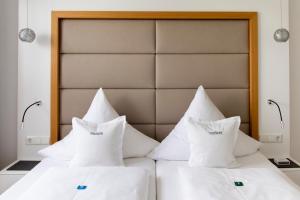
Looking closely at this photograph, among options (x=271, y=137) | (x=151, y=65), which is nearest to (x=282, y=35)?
(x=271, y=137)

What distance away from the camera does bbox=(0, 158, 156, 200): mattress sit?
5.77 feet

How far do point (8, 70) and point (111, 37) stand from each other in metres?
1.07

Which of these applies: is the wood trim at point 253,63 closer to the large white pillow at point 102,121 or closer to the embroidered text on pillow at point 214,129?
the embroidered text on pillow at point 214,129

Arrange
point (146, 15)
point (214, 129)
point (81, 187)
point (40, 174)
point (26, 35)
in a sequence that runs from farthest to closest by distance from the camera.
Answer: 1. point (146, 15)
2. point (26, 35)
3. point (214, 129)
4. point (40, 174)
5. point (81, 187)

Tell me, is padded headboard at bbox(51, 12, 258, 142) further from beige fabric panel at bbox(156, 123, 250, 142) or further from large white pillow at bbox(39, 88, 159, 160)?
large white pillow at bbox(39, 88, 159, 160)

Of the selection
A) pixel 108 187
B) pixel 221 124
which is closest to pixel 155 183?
pixel 108 187

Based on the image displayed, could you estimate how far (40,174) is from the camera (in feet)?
6.95

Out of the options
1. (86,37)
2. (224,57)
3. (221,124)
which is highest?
(86,37)

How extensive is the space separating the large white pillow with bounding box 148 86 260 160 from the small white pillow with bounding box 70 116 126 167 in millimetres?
394

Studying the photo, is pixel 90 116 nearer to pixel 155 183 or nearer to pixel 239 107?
pixel 155 183

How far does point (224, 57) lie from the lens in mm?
2729

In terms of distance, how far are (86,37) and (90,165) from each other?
47.9 inches

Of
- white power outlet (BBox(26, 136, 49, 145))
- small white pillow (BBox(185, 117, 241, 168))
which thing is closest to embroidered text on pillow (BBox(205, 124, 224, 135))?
small white pillow (BBox(185, 117, 241, 168))

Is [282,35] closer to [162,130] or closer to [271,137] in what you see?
[271,137]
